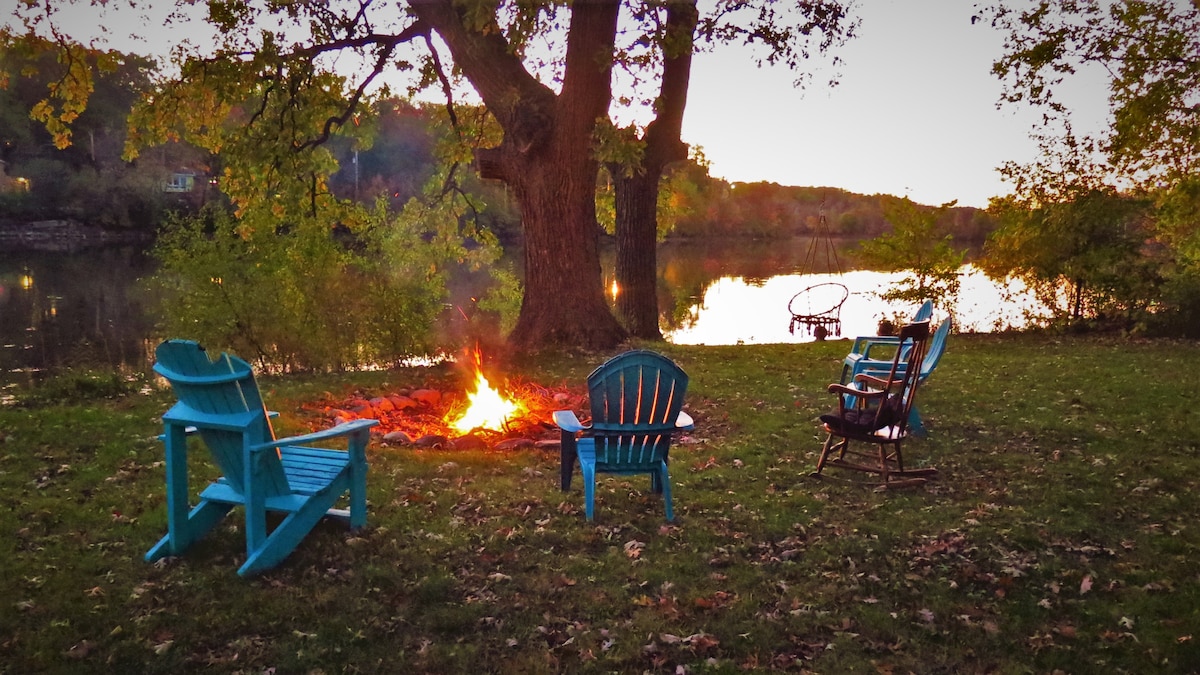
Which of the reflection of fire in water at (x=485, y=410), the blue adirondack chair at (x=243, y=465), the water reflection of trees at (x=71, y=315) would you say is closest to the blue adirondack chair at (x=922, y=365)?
the reflection of fire in water at (x=485, y=410)

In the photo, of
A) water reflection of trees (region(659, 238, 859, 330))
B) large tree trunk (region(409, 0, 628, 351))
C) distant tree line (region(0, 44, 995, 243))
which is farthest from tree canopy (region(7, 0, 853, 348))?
distant tree line (region(0, 44, 995, 243))

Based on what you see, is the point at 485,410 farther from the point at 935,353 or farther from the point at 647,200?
the point at 647,200

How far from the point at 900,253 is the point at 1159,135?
5.15 m

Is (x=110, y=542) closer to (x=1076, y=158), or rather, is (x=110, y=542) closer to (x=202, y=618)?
(x=202, y=618)

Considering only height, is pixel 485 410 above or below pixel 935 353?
below

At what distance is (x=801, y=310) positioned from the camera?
34938 millimetres

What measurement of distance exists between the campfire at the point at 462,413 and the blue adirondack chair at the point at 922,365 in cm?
307

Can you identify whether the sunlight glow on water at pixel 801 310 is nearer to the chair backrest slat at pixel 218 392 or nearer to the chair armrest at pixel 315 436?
the chair armrest at pixel 315 436

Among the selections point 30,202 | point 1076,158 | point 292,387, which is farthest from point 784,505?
point 30,202

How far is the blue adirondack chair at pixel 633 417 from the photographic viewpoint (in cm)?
582

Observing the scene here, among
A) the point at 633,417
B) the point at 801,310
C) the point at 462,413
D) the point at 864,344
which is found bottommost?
the point at 801,310

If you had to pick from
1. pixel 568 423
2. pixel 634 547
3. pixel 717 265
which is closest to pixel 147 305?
pixel 568 423

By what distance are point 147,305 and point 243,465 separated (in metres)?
26.1

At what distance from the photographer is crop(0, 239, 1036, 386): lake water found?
18.9 m
